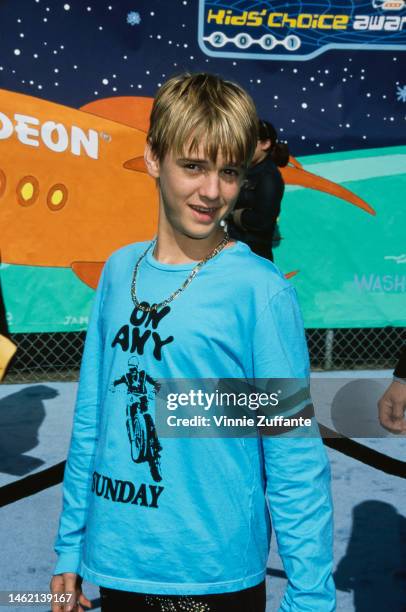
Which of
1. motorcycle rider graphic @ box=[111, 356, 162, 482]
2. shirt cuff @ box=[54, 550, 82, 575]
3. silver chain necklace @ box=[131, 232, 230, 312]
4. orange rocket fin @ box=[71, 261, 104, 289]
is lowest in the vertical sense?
orange rocket fin @ box=[71, 261, 104, 289]

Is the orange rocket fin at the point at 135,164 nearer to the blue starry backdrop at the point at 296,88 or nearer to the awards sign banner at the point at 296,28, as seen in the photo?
the blue starry backdrop at the point at 296,88

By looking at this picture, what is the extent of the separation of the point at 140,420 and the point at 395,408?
1091 mm

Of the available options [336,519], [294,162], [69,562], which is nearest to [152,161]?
[69,562]

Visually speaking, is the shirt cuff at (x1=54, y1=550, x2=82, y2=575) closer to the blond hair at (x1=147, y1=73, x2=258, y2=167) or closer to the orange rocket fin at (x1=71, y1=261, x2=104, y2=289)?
the blond hair at (x1=147, y1=73, x2=258, y2=167)

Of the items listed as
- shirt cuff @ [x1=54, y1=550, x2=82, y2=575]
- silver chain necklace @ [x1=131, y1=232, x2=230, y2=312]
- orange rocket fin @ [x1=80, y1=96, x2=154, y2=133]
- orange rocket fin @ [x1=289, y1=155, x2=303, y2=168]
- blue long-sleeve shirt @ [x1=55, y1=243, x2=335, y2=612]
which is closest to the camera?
blue long-sleeve shirt @ [x1=55, y1=243, x2=335, y2=612]

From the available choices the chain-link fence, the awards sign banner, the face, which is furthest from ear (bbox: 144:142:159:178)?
the chain-link fence

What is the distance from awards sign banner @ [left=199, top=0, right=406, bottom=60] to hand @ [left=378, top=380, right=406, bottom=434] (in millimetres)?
4697

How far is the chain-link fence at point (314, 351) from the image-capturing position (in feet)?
22.1

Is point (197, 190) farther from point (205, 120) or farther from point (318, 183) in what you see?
point (318, 183)

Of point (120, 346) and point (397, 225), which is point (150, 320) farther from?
point (397, 225)

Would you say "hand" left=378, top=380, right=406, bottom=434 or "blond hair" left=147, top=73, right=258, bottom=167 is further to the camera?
"hand" left=378, top=380, right=406, bottom=434

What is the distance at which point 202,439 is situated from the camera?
144 centimetres

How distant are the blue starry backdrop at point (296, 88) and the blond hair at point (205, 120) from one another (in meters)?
4.94

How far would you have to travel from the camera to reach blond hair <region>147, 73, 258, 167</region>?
4.75 ft
